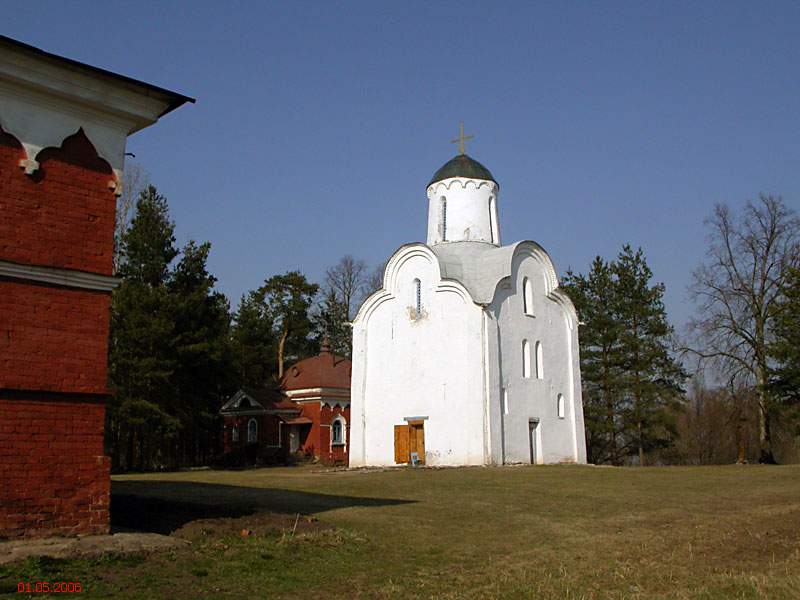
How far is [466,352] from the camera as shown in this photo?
27.8m

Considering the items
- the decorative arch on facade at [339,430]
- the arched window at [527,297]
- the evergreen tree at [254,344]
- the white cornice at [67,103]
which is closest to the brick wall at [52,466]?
the white cornice at [67,103]

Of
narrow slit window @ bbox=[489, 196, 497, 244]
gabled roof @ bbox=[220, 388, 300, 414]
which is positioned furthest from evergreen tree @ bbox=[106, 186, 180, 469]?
narrow slit window @ bbox=[489, 196, 497, 244]

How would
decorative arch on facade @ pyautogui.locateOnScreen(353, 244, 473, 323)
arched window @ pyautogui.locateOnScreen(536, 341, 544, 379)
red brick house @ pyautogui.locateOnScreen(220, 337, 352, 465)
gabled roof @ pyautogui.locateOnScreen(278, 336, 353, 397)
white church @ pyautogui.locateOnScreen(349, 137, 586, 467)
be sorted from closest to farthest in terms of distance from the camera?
white church @ pyautogui.locateOnScreen(349, 137, 586, 467)
decorative arch on facade @ pyautogui.locateOnScreen(353, 244, 473, 323)
arched window @ pyautogui.locateOnScreen(536, 341, 544, 379)
red brick house @ pyautogui.locateOnScreen(220, 337, 352, 465)
gabled roof @ pyautogui.locateOnScreen(278, 336, 353, 397)

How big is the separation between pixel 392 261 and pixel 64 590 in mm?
25539

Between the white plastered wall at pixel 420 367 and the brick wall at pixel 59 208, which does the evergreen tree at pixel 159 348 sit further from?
the brick wall at pixel 59 208

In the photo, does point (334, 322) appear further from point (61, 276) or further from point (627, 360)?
point (61, 276)

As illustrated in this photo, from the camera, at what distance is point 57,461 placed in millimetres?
7664

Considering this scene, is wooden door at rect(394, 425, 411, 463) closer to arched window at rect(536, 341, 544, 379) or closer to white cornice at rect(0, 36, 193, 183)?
arched window at rect(536, 341, 544, 379)

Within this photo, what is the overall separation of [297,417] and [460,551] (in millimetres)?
30968

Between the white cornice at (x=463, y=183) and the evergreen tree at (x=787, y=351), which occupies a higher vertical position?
the white cornice at (x=463, y=183)

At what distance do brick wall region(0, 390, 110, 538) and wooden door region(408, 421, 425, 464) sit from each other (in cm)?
2111

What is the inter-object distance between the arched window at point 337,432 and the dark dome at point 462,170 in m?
13.5

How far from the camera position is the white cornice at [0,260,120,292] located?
25.2ft

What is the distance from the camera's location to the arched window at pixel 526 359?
97.0 feet
